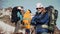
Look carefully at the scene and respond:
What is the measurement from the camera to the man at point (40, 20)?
215 cm

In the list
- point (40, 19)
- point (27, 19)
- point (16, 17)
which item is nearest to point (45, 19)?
point (40, 19)

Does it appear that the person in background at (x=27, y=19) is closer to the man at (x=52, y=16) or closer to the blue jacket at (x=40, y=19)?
the blue jacket at (x=40, y=19)

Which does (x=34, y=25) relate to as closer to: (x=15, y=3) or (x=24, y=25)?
(x=24, y=25)

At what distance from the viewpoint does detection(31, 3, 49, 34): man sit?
7.07ft

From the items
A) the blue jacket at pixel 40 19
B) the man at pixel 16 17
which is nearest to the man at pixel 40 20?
the blue jacket at pixel 40 19

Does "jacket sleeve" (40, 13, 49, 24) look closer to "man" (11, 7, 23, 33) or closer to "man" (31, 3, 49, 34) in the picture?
"man" (31, 3, 49, 34)

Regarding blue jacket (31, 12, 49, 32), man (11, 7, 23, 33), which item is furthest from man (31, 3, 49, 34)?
man (11, 7, 23, 33)

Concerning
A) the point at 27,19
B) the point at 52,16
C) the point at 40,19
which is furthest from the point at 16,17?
the point at 52,16

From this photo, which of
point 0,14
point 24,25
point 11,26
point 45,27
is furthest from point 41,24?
point 0,14

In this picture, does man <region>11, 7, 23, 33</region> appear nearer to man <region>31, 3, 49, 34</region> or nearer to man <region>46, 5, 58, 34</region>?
man <region>31, 3, 49, 34</region>

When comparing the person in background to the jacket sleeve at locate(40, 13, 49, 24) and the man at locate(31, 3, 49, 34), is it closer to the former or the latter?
the man at locate(31, 3, 49, 34)

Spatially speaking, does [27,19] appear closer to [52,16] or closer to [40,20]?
[40,20]

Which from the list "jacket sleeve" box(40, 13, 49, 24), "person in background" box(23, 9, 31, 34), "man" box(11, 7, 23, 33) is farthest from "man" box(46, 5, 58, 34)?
"man" box(11, 7, 23, 33)

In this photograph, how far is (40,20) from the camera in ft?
7.16
